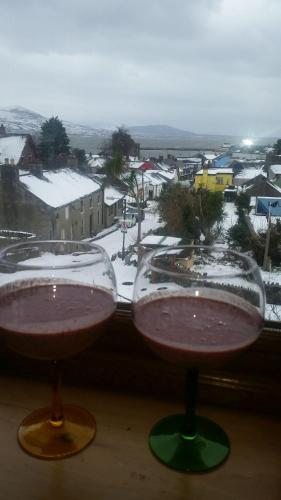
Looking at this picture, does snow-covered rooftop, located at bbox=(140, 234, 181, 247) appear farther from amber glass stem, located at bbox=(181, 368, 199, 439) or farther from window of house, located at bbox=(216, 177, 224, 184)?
amber glass stem, located at bbox=(181, 368, 199, 439)

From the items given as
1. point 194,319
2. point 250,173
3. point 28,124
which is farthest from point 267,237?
point 28,124

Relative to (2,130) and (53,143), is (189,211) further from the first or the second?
(2,130)

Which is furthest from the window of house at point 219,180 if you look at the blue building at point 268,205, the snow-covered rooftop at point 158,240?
the snow-covered rooftop at point 158,240

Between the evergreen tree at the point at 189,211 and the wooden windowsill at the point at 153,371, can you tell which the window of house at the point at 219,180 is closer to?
the evergreen tree at the point at 189,211

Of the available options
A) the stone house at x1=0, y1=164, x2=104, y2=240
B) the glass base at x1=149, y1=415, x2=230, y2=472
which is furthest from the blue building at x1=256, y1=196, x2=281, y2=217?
the glass base at x1=149, y1=415, x2=230, y2=472

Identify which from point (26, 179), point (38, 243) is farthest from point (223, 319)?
point (26, 179)

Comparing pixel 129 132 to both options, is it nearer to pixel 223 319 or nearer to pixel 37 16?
pixel 37 16
